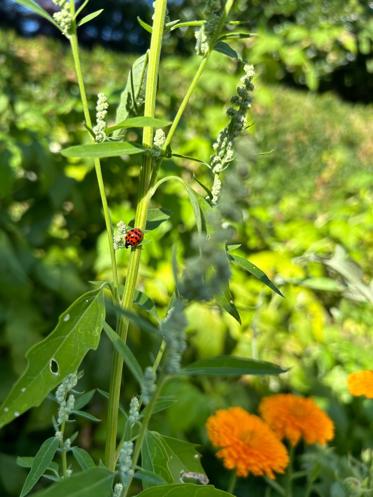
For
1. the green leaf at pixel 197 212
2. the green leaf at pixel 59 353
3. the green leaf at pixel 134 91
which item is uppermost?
the green leaf at pixel 134 91

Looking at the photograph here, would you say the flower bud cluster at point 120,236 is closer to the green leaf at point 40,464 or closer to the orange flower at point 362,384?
the green leaf at point 40,464

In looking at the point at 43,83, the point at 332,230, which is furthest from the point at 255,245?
the point at 43,83

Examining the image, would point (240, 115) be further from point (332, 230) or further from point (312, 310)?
point (332, 230)

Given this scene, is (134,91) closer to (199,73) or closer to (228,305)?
(199,73)

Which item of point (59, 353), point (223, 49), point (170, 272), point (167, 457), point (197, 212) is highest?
point (223, 49)

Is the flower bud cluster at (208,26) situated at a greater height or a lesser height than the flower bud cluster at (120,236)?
greater

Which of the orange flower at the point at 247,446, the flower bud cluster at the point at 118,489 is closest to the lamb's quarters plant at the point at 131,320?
the flower bud cluster at the point at 118,489

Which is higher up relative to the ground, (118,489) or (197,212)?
(197,212)

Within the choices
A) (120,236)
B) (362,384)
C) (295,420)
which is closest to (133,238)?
(120,236)
